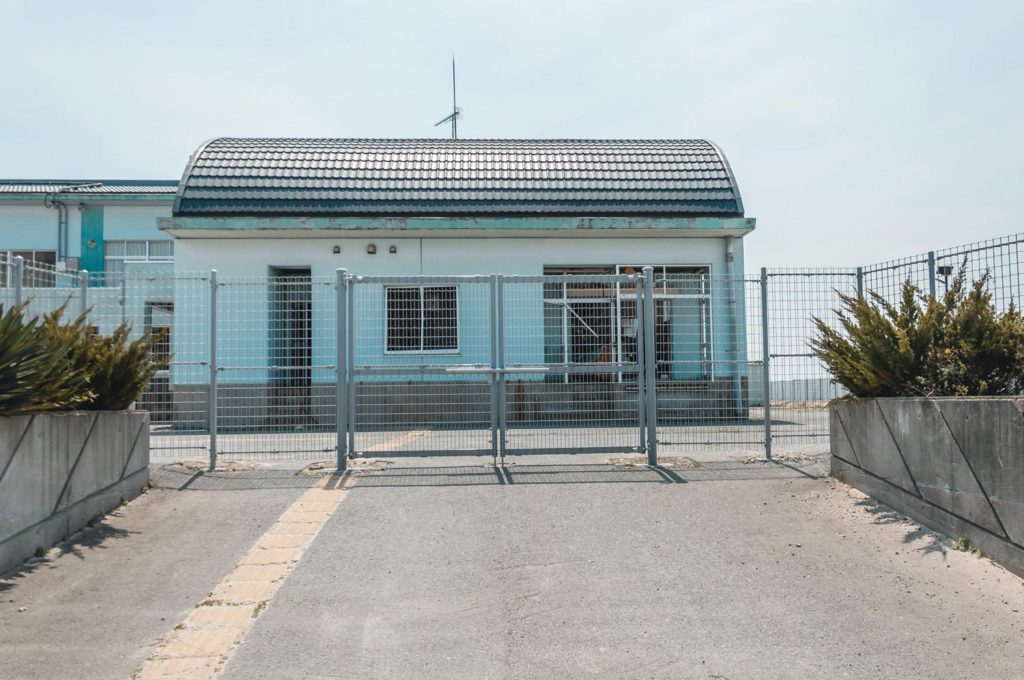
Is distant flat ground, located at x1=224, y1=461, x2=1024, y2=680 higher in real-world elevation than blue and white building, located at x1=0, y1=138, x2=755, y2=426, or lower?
lower

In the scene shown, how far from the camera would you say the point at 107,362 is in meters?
9.12

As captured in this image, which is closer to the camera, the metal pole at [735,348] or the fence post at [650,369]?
the fence post at [650,369]

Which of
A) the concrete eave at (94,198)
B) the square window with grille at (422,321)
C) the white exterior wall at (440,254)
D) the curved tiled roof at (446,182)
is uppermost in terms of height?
the concrete eave at (94,198)

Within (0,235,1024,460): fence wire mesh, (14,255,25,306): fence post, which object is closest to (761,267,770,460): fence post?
(0,235,1024,460): fence wire mesh

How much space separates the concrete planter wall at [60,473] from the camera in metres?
6.75

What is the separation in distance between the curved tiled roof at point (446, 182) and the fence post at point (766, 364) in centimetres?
750

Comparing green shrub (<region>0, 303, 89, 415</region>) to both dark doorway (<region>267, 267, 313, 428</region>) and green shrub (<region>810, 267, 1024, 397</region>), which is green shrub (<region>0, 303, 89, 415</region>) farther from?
green shrub (<region>810, 267, 1024, 397</region>)

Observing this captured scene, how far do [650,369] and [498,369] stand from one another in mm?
1791

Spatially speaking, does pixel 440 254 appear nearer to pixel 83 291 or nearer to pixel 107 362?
pixel 83 291

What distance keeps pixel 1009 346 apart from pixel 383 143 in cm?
1547

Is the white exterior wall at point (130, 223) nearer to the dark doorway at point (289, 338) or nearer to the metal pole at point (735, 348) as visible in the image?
the dark doorway at point (289, 338)

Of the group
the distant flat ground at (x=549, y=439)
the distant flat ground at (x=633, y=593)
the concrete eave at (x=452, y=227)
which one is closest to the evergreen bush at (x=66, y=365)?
the distant flat ground at (x=549, y=439)

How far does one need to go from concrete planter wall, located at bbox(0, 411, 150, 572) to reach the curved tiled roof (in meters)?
9.26

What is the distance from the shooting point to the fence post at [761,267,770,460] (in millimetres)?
10922
